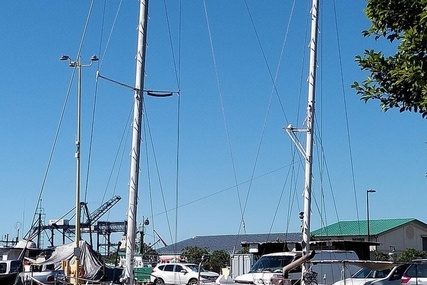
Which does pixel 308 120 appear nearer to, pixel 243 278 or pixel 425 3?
pixel 243 278

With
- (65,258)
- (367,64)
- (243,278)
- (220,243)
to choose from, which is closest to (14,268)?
(65,258)

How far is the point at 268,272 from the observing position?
1121 inches

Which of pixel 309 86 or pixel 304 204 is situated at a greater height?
pixel 309 86

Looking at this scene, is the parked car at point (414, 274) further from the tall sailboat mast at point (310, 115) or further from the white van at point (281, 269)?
the tall sailboat mast at point (310, 115)

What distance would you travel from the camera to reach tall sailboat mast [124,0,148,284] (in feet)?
61.1

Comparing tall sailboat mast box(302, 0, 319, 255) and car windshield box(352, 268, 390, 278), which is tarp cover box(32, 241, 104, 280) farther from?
car windshield box(352, 268, 390, 278)

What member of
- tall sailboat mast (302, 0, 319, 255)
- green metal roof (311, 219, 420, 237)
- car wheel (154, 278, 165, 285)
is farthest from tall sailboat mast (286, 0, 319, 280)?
green metal roof (311, 219, 420, 237)

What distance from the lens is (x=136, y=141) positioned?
19188 millimetres

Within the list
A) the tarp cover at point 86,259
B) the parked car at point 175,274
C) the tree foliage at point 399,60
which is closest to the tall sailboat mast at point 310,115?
the tarp cover at point 86,259

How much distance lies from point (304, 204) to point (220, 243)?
6655 cm

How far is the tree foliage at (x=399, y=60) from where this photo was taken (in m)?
10.7

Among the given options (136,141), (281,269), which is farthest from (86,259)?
(136,141)

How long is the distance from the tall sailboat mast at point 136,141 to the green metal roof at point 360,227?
173ft

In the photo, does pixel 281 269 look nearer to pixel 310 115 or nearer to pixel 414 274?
pixel 414 274
